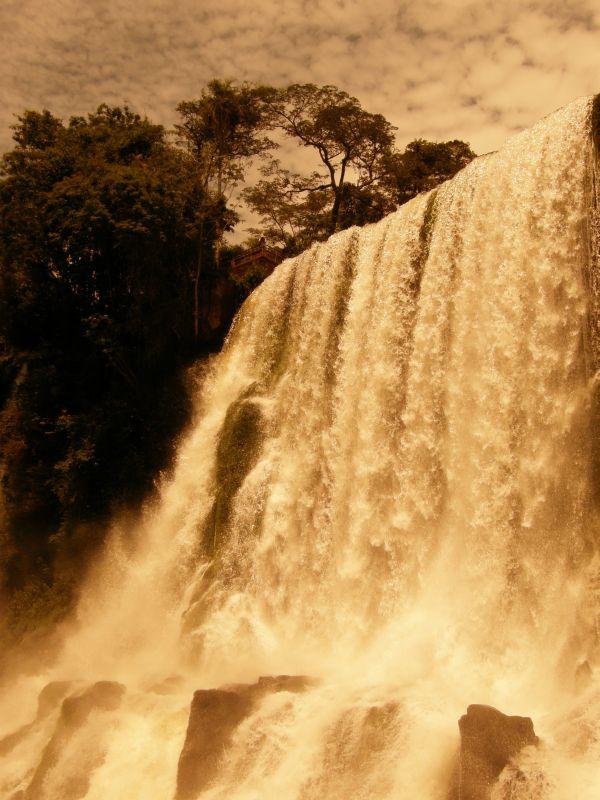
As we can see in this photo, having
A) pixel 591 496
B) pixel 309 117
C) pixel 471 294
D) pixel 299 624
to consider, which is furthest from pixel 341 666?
pixel 309 117

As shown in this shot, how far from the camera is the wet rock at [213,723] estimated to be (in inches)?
277

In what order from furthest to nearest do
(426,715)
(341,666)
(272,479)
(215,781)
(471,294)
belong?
(272,479), (471,294), (341,666), (215,781), (426,715)

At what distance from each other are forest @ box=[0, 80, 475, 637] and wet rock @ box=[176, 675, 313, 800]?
255 inches

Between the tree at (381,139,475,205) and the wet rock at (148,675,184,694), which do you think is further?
the tree at (381,139,475,205)

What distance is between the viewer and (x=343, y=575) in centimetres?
973

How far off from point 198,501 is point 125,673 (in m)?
3.34

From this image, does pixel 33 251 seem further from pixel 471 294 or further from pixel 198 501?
pixel 471 294

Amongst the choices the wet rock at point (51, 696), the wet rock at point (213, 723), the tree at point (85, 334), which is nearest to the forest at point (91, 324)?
the tree at point (85, 334)

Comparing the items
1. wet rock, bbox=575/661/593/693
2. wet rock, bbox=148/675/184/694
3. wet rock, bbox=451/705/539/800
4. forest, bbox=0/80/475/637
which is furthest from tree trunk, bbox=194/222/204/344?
wet rock, bbox=451/705/539/800

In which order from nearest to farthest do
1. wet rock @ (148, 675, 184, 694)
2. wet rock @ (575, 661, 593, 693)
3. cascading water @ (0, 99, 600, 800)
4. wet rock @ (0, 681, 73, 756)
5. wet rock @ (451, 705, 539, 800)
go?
wet rock @ (451, 705, 539, 800) < wet rock @ (575, 661, 593, 693) < cascading water @ (0, 99, 600, 800) < wet rock @ (148, 675, 184, 694) < wet rock @ (0, 681, 73, 756)

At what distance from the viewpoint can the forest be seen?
13.6m

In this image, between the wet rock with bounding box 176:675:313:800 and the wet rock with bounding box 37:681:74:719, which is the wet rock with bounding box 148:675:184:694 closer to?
the wet rock with bounding box 37:681:74:719

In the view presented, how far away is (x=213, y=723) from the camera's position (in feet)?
24.0

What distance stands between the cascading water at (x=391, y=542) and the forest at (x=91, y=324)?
3.99ft
